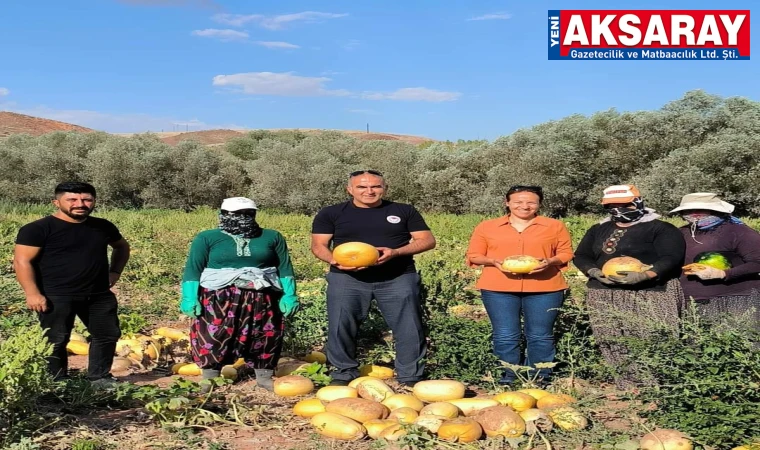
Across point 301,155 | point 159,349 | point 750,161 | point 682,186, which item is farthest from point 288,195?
point 159,349

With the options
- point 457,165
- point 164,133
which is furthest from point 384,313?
point 164,133

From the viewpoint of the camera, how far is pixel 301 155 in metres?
33.6

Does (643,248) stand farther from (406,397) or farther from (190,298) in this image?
(190,298)

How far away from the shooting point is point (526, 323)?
5.25 m

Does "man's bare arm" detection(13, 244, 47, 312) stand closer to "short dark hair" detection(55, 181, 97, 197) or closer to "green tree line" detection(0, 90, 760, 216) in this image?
"short dark hair" detection(55, 181, 97, 197)

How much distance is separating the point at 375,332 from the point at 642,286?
2.53 meters

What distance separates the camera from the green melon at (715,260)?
4992 millimetres

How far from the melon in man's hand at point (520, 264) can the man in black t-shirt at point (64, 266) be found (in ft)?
9.80

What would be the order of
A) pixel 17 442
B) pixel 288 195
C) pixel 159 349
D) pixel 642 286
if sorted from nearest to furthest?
pixel 17 442
pixel 642 286
pixel 159 349
pixel 288 195

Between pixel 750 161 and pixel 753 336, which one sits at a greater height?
pixel 750 161

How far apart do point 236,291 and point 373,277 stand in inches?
40.7

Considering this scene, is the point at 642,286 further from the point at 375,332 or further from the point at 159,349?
the point at 159,349

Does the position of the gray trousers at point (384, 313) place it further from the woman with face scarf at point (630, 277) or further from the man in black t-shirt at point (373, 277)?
the woman with face scarf at point (630, 277)

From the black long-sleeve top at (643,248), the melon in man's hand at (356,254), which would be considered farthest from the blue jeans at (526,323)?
the melon in man's hand at (356,254)
